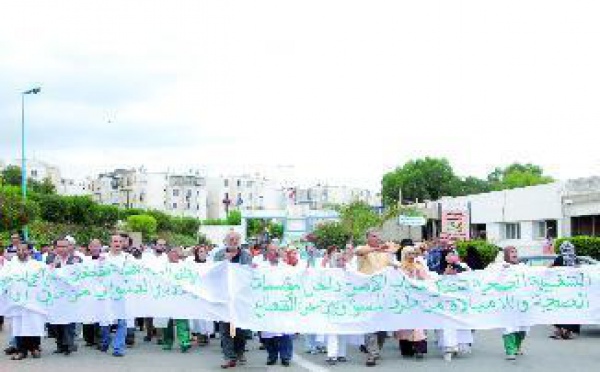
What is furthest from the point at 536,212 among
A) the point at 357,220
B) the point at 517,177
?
the point at 517,177

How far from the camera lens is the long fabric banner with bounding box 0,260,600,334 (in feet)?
46.1

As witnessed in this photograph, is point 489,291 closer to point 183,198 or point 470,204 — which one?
point 470,204

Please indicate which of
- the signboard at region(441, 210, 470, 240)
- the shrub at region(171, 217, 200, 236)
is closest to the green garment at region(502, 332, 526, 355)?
the signboard at region(441, 210, 470, 240)

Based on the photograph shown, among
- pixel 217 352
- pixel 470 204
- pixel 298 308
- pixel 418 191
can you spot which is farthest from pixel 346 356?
pixel 418 191

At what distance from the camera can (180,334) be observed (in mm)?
15047

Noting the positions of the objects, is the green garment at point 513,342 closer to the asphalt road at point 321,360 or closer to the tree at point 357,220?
the asphalt road at point 321,360

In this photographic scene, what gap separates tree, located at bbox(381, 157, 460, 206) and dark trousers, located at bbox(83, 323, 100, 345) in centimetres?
9522

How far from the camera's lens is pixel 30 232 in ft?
210

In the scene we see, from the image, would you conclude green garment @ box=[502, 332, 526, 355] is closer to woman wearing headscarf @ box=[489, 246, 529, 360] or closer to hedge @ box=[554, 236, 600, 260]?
woman wearing headscarf @ box=[489, 246, 529, 360]

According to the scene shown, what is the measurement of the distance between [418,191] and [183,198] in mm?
82495

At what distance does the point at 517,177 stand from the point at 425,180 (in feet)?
49.6

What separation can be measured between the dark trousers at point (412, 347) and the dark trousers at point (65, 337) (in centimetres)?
546

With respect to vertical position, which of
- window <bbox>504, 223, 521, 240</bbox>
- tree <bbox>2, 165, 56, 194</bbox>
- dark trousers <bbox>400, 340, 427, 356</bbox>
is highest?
tree <bbox>2, 165, 56, 194</bbox>

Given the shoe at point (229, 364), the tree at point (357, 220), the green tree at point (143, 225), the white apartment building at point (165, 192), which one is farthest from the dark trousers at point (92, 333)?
the white apartment building at point (165, 192)
